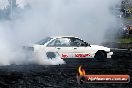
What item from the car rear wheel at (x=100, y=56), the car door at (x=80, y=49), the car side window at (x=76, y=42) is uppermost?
the car side window at (x=76, y=42)

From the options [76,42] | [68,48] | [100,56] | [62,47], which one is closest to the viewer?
[62,47]

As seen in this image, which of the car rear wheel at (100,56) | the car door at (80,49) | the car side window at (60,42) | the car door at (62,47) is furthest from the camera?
the car rear wheel at (100,56)

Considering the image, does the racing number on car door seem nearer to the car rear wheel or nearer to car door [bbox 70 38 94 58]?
car door [bbox 70 38 94 58]

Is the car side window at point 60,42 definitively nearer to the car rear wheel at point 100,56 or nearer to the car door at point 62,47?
the car door at point 62,47

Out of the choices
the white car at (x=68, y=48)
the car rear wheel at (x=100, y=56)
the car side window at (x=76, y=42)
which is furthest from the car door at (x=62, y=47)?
the car rear wheel at (x=100, y=56)

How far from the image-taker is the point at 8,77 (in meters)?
16.4

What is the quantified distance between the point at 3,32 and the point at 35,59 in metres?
3.47

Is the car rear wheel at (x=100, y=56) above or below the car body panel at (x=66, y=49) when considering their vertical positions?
below

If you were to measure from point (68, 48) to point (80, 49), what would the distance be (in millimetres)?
735

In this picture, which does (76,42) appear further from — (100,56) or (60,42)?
(100,56)

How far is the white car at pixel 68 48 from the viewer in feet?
73.3

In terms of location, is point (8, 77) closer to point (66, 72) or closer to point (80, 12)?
point (66, 72)

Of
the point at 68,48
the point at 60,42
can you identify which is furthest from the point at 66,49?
the point at 60,42

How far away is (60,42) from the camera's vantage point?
23.1 metres
